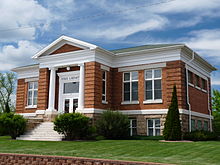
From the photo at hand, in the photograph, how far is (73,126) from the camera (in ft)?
68.6

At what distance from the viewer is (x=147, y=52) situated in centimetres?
2477

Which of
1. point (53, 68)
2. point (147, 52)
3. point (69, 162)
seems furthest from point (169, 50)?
point (69, 162)

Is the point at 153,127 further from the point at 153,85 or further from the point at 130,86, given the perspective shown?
the point at 130,86

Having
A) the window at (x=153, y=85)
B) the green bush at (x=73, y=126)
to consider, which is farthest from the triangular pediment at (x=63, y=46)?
the green bush at (x=73, y=126)

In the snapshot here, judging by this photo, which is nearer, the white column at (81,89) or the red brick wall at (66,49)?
the white column at (81,89)

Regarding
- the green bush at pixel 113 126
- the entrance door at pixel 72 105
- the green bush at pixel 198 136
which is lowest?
the green bush at pixel 198 136

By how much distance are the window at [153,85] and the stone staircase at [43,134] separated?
7.85 metres

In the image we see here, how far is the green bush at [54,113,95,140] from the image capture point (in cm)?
2091

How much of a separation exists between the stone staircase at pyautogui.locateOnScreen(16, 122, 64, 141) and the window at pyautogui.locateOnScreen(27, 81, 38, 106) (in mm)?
6607

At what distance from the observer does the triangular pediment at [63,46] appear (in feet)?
82.1

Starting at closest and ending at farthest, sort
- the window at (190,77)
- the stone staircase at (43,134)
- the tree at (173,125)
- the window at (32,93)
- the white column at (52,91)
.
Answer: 1. the tree at (173,125)
2. the stone staircase at (43,134)
3. the window at (190,77)
4. the white column at (52,91)
5. the window at (32,93)

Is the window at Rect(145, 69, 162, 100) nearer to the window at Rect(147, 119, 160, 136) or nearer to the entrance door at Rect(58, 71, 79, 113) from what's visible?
the window at Rect(147, 119, 160, 136)

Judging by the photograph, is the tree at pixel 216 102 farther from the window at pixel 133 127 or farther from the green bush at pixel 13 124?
the green bush at pixel 13 124

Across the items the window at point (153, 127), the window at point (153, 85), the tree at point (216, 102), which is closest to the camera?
the window at point (153, 127)
